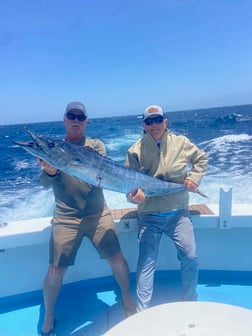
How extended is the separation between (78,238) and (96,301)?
2.55 feet

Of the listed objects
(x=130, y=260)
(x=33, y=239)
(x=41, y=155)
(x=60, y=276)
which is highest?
(x=41, y=155)

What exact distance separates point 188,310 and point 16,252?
6.02 feet

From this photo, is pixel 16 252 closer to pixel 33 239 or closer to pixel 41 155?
pixel 33 239

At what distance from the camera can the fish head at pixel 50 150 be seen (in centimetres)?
201

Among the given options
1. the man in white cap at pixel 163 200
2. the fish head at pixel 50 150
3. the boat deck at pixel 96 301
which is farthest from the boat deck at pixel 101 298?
the fish head at pixel 50 150

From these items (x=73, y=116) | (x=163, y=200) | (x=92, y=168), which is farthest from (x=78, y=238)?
(x=73, y=116)

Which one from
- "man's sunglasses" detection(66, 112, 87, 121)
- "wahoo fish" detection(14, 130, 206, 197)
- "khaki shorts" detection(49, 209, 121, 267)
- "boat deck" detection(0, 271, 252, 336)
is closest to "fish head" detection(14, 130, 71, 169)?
"wahoo fish" detection(14, 130, 206, 197)

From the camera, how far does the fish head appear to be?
2.01 m

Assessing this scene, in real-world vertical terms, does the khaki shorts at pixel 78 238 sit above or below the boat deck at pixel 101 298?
above

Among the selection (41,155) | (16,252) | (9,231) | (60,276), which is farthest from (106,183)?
(16,252)

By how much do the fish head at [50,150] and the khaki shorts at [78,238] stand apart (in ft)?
2.00

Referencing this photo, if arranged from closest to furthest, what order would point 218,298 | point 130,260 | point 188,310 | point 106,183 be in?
point 188,310
point 106,183
point 218,298
point 130,260

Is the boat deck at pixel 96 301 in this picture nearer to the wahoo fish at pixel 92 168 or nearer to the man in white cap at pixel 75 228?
the man in white cap at pixel 75 228

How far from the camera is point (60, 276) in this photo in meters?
2.36
